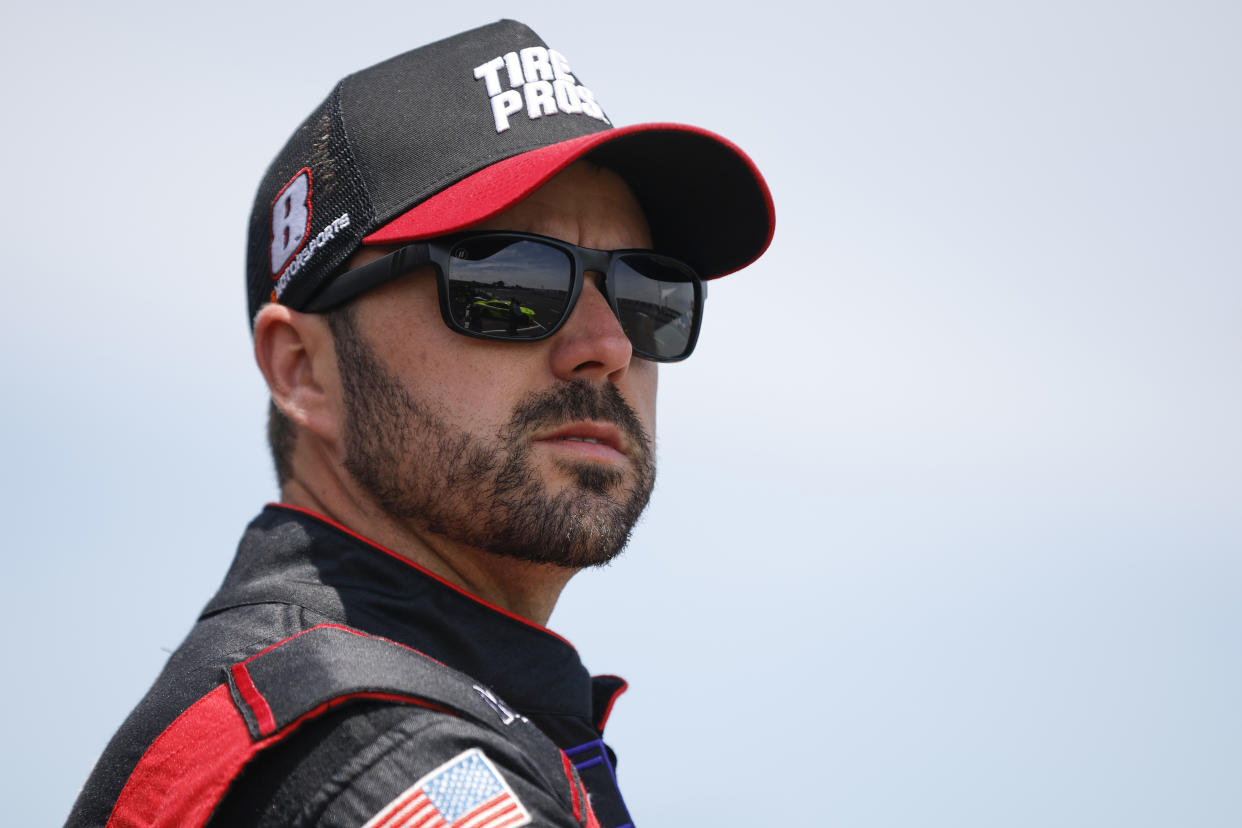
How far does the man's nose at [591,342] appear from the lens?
7.20 feet

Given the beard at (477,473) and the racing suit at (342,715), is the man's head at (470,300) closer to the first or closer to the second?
the beard at (477,473)

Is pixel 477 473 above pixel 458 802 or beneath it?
above

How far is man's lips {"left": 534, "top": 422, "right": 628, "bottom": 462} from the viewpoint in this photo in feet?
7.09

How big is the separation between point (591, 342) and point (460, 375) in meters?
0.29

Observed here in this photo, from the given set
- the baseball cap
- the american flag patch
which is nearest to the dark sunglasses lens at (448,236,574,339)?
the baseball cap

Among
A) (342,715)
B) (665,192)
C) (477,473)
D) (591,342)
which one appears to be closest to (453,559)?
(477,473)

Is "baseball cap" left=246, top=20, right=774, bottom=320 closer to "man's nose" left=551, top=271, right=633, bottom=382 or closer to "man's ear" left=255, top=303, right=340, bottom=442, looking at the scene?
"man's ear" left=255, top=303, right=340, bottom=442

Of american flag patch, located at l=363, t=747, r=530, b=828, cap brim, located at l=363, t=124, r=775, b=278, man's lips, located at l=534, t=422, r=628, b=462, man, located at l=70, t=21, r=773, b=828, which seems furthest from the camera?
man's lips, located at l=534, t=422, r=628, b=462

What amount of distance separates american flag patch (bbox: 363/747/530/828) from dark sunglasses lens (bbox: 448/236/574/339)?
975 millimetres

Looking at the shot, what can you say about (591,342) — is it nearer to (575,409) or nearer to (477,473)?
(575,409)

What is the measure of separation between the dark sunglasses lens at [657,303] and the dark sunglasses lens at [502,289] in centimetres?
19

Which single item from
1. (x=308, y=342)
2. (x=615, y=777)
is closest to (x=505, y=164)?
(x=308, y=342)

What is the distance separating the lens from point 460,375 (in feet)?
6.97

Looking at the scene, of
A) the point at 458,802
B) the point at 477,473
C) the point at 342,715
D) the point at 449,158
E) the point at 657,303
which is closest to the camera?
the point at 458,802
